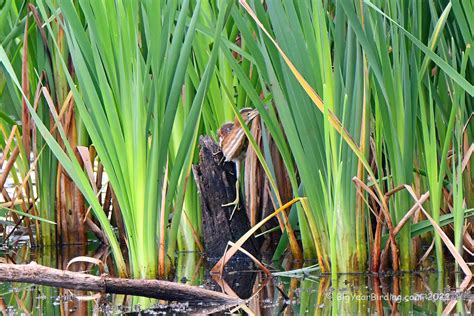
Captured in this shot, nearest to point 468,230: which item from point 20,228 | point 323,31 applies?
point 323,31

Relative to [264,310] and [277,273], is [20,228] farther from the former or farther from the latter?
[264,310]

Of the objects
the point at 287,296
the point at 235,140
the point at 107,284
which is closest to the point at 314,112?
the point at 235,140

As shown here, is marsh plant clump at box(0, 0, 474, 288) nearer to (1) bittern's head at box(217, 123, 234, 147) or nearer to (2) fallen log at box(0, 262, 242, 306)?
(1) bittern's head at box(217, 123, 234, 147)

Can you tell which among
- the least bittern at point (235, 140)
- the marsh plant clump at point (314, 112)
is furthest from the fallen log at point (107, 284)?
the least bittern at point (235, 140)

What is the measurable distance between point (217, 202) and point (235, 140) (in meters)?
Result: 0.42

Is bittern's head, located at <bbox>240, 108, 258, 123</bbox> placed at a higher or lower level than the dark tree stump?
higher

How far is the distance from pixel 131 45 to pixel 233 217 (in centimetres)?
144

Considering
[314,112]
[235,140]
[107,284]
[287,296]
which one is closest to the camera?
[107,284]

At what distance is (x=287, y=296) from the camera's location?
12.2 ft

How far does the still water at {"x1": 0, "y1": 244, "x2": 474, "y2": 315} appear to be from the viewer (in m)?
3.40

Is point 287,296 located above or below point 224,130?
below

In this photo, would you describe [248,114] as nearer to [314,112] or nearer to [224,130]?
[224,130]

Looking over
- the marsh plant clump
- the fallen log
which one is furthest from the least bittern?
the fallen log

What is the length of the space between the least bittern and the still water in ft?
1.96
